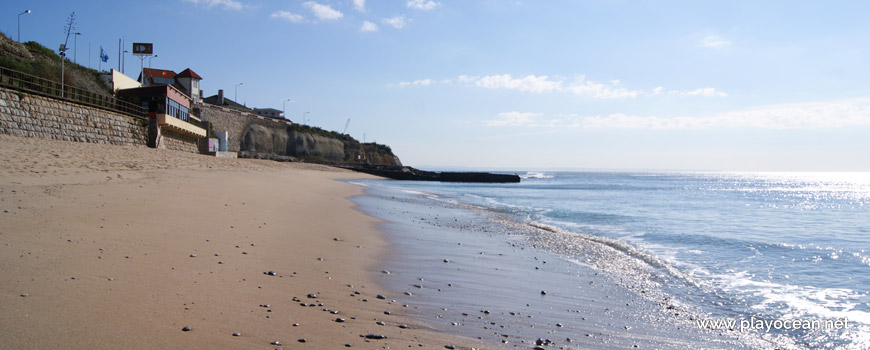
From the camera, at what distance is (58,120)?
1998 centimetres

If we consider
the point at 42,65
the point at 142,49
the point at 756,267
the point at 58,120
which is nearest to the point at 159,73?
the point at 142,49

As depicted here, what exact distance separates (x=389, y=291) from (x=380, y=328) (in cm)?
156

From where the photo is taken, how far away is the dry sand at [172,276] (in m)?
3.76

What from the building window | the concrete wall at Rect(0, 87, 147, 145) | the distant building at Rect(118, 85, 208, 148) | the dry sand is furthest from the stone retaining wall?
the dry sand

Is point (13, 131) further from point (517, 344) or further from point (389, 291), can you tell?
point (517, 344)

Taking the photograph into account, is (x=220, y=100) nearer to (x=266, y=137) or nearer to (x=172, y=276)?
(x=266, y=137)

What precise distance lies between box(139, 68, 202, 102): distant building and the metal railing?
139 ft

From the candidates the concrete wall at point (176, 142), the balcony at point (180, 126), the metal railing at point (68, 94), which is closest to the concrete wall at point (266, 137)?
the balcony at point (180, 126)

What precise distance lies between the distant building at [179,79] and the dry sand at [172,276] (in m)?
62.8

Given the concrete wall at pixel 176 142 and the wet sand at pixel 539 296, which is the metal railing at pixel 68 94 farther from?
the wet sand at pixel 539 296

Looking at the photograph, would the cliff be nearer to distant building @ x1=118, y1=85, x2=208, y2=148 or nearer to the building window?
the building window

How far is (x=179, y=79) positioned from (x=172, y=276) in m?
71.8

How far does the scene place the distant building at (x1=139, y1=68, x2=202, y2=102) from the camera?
221 ft

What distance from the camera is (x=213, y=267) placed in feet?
19.4
